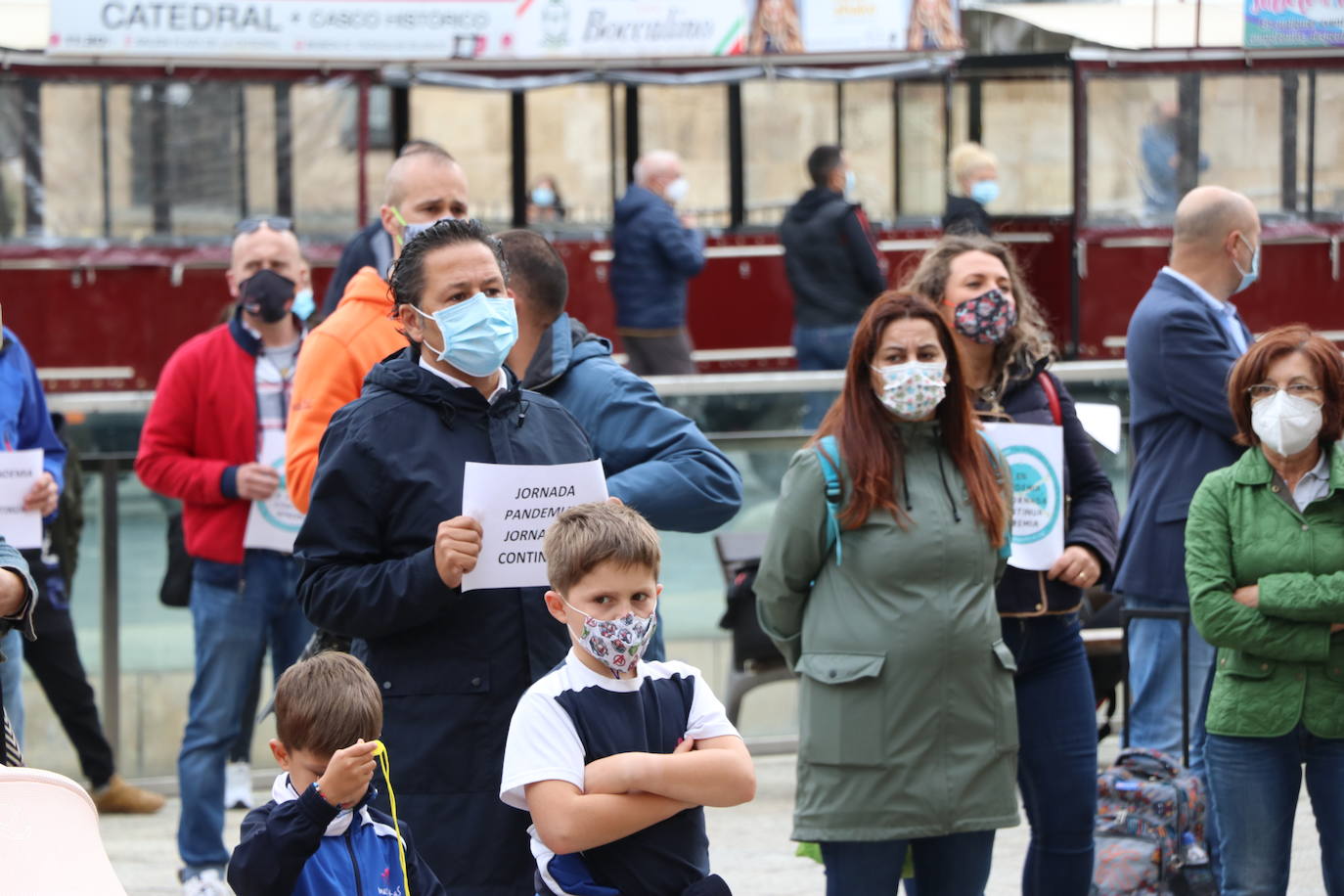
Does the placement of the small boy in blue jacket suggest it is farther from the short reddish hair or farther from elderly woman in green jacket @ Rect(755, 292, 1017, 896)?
the short reddish hair

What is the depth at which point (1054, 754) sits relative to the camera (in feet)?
16.5

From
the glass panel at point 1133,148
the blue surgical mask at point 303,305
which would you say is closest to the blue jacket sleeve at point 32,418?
the blue surgical mask at point 303,305

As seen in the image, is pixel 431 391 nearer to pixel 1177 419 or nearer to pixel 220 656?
pixel 220 656

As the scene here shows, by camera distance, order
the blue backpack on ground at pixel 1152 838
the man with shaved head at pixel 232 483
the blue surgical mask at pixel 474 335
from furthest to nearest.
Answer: the man with shaved head at pixel 232 483, the blue backpack on ground at pixel 1152 838, the blue surgical mask at pixel 474 335

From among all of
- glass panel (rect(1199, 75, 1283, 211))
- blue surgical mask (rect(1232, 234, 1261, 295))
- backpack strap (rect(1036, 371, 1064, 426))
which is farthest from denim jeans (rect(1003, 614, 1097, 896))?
glass panel (rect(1199, 75, 1283, 211))

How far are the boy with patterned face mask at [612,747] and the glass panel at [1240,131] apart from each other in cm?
1361

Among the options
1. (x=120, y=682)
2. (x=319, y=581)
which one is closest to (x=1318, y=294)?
(x=120, y=682)

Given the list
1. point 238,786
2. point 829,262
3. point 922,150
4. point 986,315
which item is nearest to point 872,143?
point 922,150

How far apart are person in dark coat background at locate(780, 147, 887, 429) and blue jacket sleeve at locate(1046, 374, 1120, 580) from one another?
7.08m

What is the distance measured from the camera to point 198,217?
15250mm

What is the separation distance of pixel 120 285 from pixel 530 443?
39.3ft

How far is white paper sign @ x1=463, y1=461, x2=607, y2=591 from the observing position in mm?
3713

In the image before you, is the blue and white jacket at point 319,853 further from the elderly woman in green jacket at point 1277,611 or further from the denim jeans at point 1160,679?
the denim jeans at point 1160,679

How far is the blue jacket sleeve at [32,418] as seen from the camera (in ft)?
19.7
